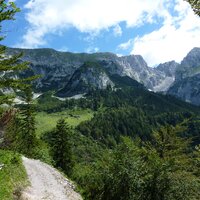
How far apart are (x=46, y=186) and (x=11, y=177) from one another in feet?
18.6

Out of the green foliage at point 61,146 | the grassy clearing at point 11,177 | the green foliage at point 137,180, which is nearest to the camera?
the grassy clearing at point 11,177

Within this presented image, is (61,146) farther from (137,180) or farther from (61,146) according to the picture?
(137,180)

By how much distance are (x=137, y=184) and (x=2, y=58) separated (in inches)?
562

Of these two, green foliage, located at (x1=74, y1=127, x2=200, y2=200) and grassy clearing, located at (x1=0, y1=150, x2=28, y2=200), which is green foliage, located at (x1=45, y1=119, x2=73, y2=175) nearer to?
grassy clearing, located at (x1=0, y1=150, x2=28, y2=200)

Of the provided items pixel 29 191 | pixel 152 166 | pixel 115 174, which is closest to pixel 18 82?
pixel 29 191

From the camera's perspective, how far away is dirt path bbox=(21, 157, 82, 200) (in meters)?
27.5

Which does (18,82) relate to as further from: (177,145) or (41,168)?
(177,145)

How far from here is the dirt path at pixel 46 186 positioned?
2752 cm

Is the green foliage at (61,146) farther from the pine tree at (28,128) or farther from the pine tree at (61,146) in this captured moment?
the pine tree at (28,128)

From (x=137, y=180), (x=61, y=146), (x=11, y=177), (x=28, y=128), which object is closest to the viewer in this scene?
(x=11, y=177)

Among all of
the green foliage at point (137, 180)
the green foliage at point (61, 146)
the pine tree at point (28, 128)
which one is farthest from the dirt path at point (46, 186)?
the green foliage at point (61, 146)

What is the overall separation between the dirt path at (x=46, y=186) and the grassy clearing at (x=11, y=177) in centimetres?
74

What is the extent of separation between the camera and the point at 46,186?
31172 mm

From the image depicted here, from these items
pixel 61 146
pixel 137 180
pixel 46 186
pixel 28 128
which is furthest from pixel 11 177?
pixel 61 146
